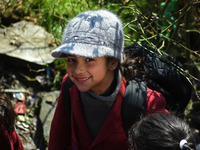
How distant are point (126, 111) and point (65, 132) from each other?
21.5 inches

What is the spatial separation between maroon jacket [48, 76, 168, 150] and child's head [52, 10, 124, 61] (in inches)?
12.7

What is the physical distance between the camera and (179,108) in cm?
159

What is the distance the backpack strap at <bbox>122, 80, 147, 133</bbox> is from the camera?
57.5 inches

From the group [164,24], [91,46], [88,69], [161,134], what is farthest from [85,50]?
[164,24]

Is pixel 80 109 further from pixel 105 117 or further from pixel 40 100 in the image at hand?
pixel 40 100

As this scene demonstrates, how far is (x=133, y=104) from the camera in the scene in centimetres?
146

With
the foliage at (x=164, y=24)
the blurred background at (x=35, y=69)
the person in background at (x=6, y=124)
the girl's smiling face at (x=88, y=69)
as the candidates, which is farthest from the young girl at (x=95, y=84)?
the blurred background at (x=35, y=69)

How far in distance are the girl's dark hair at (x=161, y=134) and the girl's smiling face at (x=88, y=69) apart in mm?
357

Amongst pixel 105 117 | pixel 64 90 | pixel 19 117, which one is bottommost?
pixel 19 117

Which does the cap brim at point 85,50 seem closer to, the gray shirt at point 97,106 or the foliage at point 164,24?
the gray shirt at point 97,106

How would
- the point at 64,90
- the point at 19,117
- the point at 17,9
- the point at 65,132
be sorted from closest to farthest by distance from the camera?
the point at 64,90
the point at 65,132
the point at 19,117
the point at 17,9

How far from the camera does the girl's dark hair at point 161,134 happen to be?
46.3 inches

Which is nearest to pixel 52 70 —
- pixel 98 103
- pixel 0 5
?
pixel 0 5

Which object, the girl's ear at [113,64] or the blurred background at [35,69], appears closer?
the girl's ear at [113,64]
